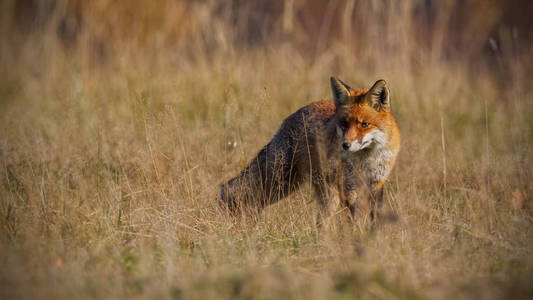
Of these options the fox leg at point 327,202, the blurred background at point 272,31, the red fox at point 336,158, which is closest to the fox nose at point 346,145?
the red fox at point 336,158

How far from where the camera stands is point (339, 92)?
4160 mm

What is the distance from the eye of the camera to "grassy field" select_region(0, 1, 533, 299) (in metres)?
2.49

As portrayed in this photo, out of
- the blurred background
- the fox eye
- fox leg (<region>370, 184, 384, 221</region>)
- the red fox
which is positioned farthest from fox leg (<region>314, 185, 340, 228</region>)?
the blurred background

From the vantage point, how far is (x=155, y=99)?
6676 mm

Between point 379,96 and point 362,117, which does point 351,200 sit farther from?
point 379,96

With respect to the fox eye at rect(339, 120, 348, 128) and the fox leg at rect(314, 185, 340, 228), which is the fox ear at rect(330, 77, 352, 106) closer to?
the fox eye at rect(339, 120, 348, 128)

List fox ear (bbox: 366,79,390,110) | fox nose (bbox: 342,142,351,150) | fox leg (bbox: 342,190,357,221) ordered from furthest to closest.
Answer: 1. fox leg (bbox: 342,190,357,221)
2. fox ear (bbox: 366,79,390,110)
3. fox nose (bbox: 342,142,351,150)

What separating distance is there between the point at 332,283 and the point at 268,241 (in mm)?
1009

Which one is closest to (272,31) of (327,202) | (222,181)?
(222,181)

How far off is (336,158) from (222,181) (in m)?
1.31

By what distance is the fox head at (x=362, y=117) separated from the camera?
12.7 ft

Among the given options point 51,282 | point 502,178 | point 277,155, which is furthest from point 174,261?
point 502,178

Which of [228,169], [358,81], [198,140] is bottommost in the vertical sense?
[228,169]

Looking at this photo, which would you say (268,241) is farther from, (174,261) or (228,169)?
(228,169)
